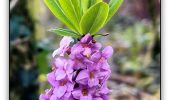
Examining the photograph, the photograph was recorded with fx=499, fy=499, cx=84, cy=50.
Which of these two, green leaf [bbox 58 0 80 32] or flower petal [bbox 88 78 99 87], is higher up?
green leaf [bbox 58 0 80 32]

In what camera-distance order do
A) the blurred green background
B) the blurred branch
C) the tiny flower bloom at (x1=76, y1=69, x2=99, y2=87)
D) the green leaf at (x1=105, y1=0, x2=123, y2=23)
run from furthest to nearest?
the blurred branch → the blurred green background → the green leaf at (x1=105, y1=0, x2=123, y2=23) → the tiny flower bloom at (x1=76, y1=69, x2=99, y2=87)

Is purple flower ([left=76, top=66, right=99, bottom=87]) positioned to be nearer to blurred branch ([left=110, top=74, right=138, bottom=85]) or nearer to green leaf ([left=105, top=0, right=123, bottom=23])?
green leaf ([left=105, top=0, right=123, bottom=23])

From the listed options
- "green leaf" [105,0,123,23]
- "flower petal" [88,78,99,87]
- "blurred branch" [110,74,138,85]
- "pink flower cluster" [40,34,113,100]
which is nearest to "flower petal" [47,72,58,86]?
"pink flower cluster" [40,34,113,100]

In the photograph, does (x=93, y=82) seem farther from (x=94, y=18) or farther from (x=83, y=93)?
(x=94, y=18)

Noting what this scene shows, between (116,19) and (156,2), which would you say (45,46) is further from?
(156,2)

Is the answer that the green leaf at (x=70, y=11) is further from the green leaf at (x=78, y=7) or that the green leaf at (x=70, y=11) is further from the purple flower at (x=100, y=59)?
the purple flower at (x=100, y=59)

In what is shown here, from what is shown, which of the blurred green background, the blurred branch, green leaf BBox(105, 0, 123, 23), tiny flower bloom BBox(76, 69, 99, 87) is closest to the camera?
tiny flower bloom BBox(76, 69, 99, 87)
